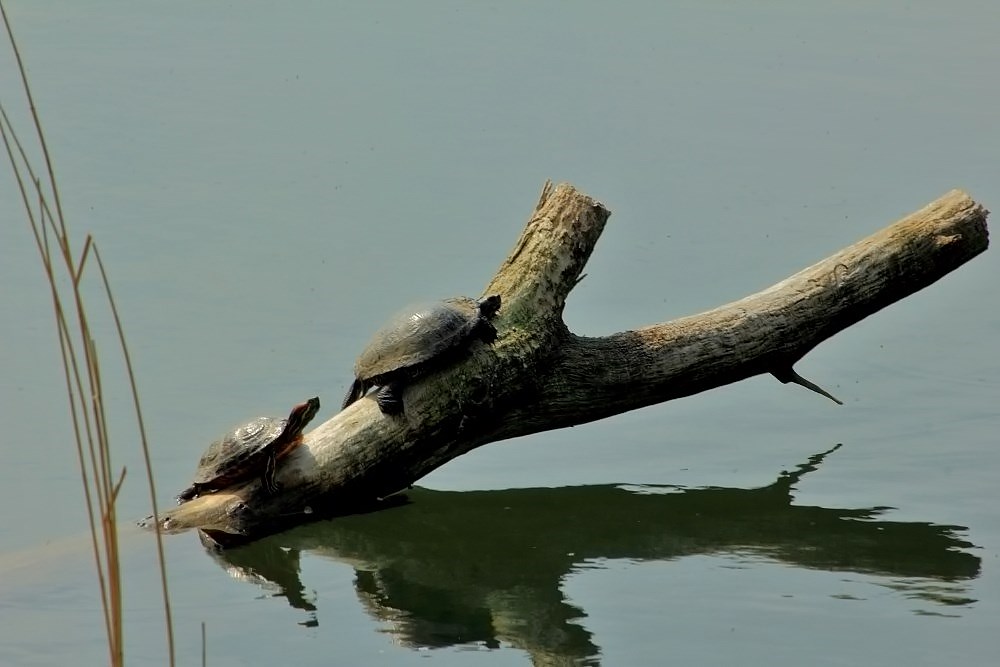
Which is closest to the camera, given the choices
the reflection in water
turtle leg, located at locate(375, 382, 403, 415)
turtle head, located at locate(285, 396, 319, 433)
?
the reflection in water

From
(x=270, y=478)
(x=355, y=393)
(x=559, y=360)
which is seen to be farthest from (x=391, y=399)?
(x=559, y=360)

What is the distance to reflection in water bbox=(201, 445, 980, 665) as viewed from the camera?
14.8 ft

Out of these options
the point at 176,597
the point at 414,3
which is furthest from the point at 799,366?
the point at 414,3

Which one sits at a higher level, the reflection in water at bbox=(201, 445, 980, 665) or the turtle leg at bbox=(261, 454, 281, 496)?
the turtle leg at bbox=(261, 454, 281, 496)

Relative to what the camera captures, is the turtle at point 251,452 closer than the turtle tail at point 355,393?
Yes

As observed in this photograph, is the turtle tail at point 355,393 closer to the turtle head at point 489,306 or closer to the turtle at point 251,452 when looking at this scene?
the turtle at point 251,452

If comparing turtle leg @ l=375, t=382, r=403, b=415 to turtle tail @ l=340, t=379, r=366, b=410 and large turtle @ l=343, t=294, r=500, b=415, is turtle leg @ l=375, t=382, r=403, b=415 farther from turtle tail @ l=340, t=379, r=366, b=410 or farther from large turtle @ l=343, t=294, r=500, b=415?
turtle tail @ l=340, t=379, r=366, b=410

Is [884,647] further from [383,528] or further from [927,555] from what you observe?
[383,528]

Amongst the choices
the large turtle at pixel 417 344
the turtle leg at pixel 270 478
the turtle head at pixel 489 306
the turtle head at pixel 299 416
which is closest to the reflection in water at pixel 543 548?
the turtle leg at pixel 270 478

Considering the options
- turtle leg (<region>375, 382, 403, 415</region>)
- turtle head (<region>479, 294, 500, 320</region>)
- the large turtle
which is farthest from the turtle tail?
turtle head (<region>479, 294, 500, 320</region>)

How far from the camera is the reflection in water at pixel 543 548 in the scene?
4.50 metres

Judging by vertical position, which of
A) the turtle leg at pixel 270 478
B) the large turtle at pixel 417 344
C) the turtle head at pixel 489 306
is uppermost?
the turtle head at pixel 489 306

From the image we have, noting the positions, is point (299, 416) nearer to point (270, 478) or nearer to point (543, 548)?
point (270, 478)

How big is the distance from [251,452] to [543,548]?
1.18m
